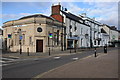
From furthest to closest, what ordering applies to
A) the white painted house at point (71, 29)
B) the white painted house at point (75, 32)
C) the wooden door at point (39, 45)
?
the white painted house at point (75, 32) < the white painted house at point (71, 29) < the wooden door at point (39, 45)

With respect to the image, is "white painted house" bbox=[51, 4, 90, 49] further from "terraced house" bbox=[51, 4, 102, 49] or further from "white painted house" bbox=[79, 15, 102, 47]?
"white painted house" bbox=[79, 15, 102, 47]

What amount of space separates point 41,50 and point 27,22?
6122 millimetres

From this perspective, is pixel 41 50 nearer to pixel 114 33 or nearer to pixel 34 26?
pixel 34 26

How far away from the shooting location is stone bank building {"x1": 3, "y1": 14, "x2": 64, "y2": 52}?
25.9m

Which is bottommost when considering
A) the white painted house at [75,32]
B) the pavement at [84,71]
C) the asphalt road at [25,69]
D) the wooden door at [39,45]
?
the asphalt road at [25,69]

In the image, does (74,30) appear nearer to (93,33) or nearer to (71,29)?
(71,29)

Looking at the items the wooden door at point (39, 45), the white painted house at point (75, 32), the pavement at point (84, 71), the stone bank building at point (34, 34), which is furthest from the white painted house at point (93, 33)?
the pavement at point (84, 71)

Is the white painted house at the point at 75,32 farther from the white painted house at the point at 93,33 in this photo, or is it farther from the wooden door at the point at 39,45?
the wooden door at the point at 39,45

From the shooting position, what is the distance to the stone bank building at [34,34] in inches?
1019

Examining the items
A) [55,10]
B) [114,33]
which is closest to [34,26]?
[55,10]

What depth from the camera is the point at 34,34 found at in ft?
84.1

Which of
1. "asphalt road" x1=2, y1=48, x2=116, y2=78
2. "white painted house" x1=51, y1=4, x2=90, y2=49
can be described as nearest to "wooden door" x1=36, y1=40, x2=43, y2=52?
"white painted house" x1=51, y1=4, x2=90, y2=49

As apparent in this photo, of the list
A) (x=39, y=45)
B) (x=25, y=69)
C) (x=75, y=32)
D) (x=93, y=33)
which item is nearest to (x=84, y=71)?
(x=25, y=69)

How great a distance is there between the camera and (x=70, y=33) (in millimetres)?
35156
